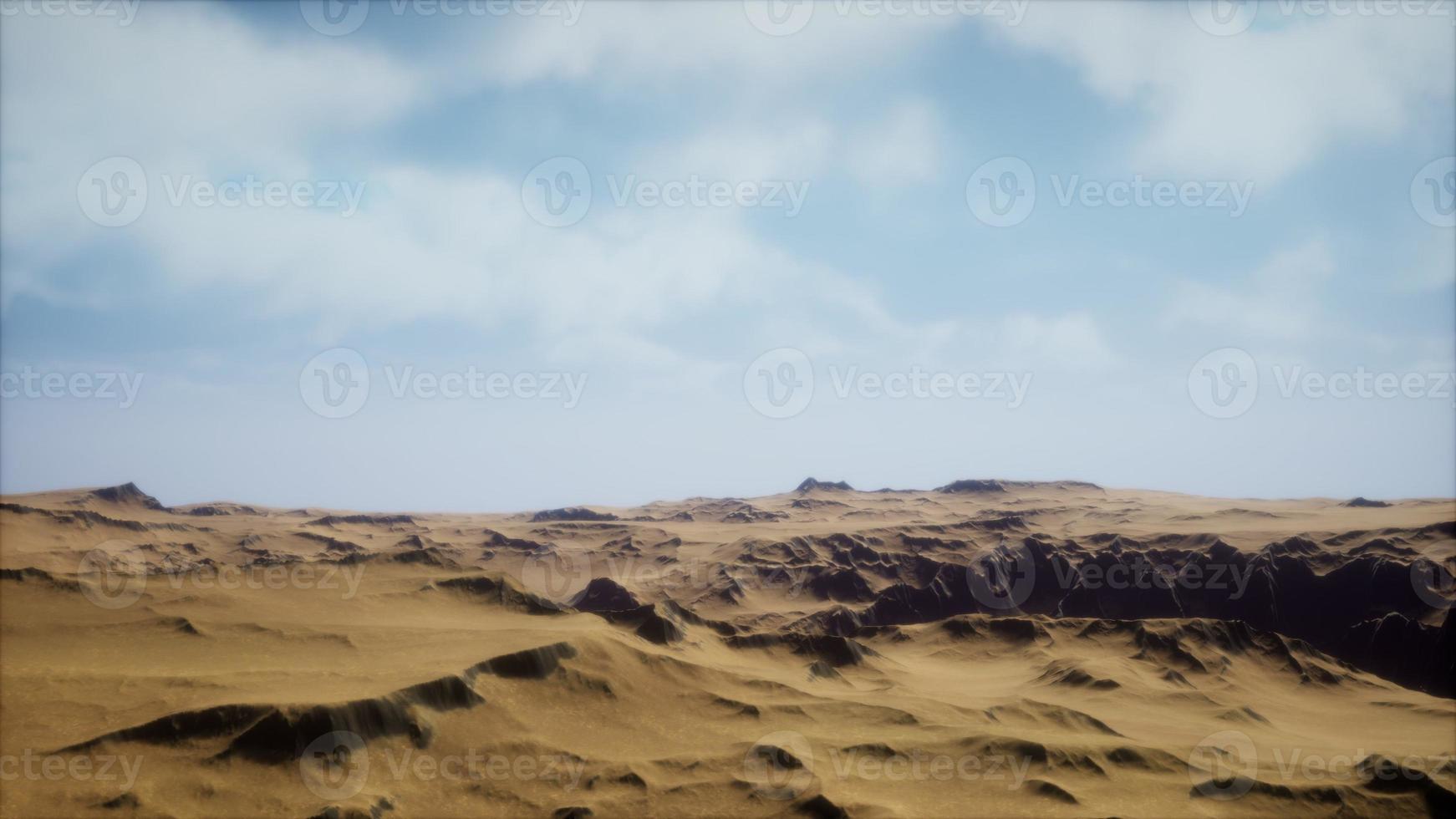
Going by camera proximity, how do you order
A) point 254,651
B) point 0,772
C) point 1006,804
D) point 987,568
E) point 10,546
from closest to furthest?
point 0,772, point 1006,804, point 254,651, point 10,546, point 987,568

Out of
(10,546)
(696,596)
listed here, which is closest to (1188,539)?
(696,596)

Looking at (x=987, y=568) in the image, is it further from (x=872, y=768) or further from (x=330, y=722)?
(x=330, y=722)

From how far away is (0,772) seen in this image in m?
36.8

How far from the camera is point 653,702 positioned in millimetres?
54625

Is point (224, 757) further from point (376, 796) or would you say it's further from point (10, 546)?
point (10, 546)

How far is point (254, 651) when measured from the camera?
52094 millimetres

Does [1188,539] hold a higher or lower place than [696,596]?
higher

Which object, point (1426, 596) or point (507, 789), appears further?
point (1426, 596)

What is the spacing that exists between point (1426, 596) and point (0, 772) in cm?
13603

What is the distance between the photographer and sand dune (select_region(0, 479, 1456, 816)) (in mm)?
40531

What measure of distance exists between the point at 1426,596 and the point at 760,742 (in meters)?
101

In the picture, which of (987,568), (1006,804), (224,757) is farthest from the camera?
(987,568)

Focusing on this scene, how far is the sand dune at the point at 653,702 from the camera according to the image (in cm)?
4053

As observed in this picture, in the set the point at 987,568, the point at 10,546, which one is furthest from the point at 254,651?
the point at 987,568
